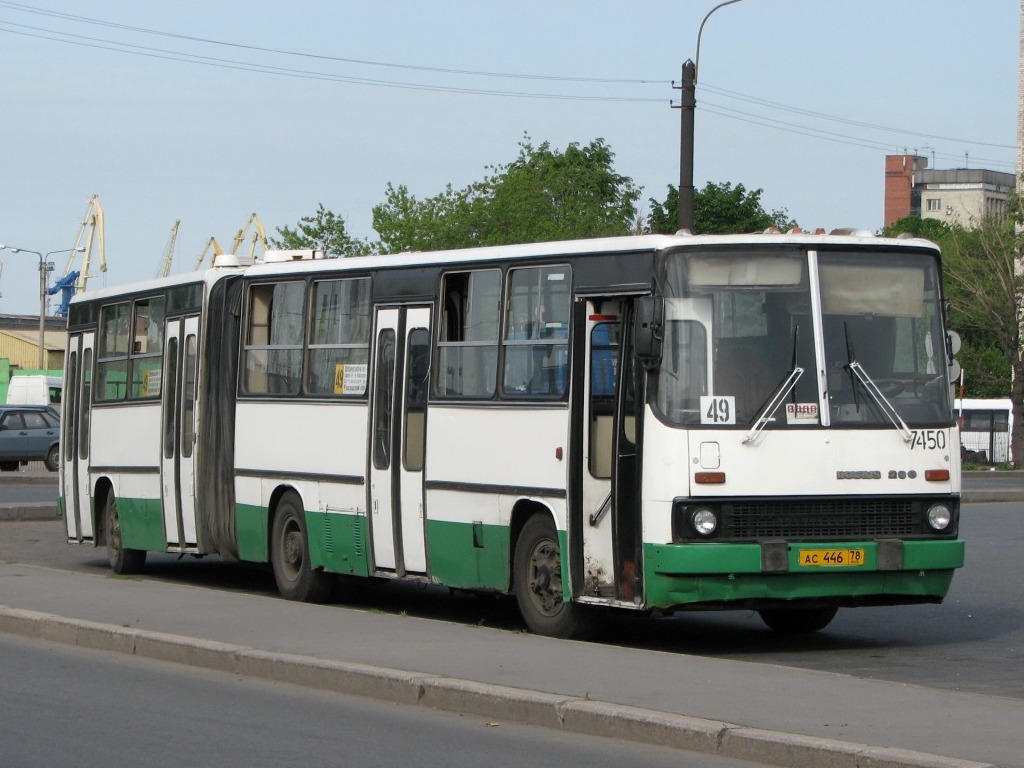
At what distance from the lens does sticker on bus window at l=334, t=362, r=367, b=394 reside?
15.9 m

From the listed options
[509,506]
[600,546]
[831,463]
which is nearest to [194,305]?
[509,506]

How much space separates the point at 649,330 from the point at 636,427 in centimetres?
70

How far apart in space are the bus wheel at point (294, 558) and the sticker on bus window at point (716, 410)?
5.35 meters

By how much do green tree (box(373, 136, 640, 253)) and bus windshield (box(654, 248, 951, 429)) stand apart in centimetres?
5769

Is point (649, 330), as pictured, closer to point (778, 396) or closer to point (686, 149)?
point (778, 396)

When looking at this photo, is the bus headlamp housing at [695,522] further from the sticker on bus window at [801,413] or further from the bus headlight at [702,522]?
the sticker on bus window at [801,413]

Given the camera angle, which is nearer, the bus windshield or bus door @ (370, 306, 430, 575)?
the bus windshield

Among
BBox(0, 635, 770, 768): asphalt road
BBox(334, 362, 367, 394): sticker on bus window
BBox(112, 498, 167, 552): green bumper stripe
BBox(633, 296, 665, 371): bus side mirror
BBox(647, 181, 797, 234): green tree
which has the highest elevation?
BBox(647, 181, 797, 234): green tree

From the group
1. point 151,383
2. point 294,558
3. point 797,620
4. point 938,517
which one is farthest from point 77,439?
point 938,517

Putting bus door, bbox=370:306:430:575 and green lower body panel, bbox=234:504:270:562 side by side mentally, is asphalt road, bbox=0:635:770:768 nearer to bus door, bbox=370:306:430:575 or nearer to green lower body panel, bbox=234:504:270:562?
bus door, bbox=370:306:430:575

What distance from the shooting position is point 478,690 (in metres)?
10.2

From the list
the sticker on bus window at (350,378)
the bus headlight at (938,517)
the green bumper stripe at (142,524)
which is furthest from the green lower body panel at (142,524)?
the bus headlight at (938,517)

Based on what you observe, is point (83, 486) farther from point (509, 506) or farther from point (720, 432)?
point (720, 432)

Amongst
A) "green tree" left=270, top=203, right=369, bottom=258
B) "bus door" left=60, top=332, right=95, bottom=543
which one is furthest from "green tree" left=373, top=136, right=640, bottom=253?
"bus door" left=60, top=332, right=95, bottom=543
